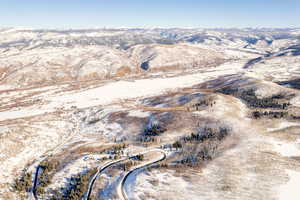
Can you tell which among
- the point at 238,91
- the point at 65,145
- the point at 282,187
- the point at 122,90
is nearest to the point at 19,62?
the point at 122,90

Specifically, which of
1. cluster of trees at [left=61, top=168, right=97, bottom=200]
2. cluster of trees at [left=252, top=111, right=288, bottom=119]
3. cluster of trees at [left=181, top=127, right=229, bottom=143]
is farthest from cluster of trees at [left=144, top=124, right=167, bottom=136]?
cluster of trees at [left=252, top=111, right=288, bottom=119]

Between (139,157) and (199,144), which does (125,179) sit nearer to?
(139,157)

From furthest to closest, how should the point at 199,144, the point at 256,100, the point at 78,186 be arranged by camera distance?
the point at 256,100 < the point at 199,144 < the point at 78,186

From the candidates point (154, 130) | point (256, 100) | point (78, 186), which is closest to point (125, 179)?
point (78, 186)

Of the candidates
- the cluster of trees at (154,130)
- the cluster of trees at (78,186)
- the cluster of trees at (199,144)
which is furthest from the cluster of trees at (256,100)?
the cluster of trees at (78,186)

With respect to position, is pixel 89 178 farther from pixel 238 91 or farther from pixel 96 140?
pixel 238 91

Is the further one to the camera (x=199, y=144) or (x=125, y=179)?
(x=199, y=144)
